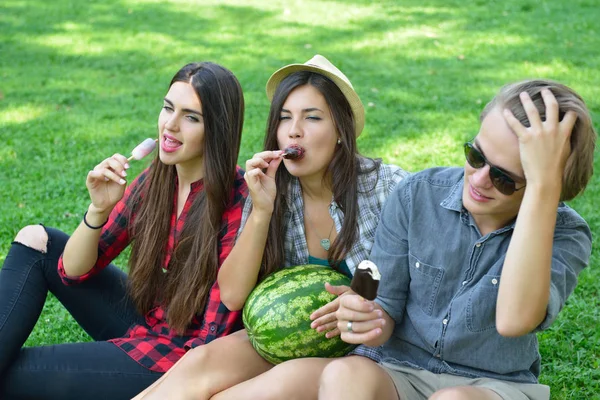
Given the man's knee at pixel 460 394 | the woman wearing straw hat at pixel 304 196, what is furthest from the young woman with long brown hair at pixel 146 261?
the man's knee at pixel 460 394

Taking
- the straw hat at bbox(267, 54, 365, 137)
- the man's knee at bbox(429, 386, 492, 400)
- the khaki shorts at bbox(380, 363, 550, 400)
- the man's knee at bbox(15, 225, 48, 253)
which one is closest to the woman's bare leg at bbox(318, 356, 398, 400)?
the khaki shorts at bbox(380, 363, 550, 400)

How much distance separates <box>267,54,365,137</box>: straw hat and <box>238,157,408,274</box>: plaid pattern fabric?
0.25 meters

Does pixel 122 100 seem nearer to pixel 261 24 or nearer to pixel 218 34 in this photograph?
pixel 218 34

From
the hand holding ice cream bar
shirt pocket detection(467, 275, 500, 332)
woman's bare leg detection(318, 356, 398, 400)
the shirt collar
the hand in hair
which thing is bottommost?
woman's bare leg detection(318, 356, 398, 400)

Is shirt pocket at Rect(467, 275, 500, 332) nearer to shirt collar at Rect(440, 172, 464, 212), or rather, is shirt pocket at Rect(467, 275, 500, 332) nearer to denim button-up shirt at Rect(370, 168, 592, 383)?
denim button-up shirt at Rect(370, 168, 592, 383)

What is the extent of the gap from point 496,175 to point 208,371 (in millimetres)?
1588

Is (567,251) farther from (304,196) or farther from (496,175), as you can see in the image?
(304,196)

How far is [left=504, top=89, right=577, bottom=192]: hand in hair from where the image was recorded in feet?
9.07

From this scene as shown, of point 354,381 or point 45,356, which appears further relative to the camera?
point 45,356

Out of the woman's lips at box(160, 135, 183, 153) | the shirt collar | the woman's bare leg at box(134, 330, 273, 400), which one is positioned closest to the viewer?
the shirt collar

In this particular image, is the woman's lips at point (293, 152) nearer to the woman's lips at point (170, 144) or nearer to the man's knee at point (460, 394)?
the woman's lips at point (170, 144)

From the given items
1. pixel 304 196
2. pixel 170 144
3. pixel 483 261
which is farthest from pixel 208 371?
Result: pixel 483 261

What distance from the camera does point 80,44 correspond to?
11148mm

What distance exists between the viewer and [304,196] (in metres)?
4.19
